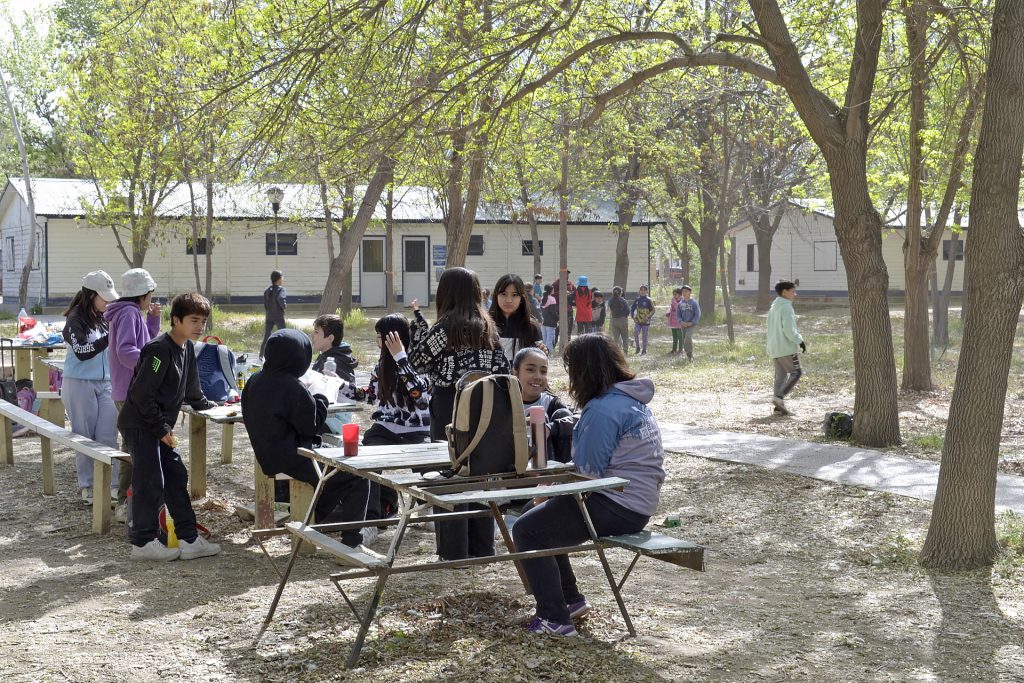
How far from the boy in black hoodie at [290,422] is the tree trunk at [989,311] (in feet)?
10.8

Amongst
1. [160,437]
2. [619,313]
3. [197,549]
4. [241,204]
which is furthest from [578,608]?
[241,204]

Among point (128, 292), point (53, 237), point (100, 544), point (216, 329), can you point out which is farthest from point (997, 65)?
point (53, 237)

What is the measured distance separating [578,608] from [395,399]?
6.83 feet

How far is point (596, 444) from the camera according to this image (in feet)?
15.9

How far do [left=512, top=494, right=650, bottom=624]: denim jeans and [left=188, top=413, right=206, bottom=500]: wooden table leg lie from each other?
386 cm

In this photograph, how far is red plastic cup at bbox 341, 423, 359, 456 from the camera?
516 cm

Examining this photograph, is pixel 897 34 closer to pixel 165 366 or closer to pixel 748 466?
pixel 748 466

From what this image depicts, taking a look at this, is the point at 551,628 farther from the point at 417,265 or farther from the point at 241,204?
the point at 417,265

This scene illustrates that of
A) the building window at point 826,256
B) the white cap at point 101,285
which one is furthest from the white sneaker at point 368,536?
the building window at point 826,256

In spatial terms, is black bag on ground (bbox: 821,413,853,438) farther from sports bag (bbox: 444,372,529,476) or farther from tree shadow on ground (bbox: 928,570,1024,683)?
sports bag (bbox: 444,372,529,476)

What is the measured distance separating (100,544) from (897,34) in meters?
12.3

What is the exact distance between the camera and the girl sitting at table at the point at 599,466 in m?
4.85

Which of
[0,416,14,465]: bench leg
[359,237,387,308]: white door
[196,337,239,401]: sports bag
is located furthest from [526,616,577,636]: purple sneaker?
[359,237,387,308]: white door

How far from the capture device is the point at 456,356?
6156 millimetres
